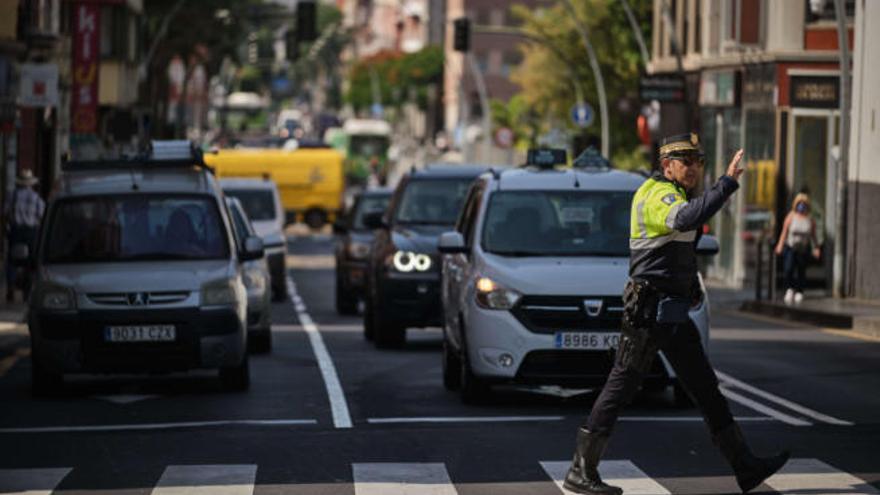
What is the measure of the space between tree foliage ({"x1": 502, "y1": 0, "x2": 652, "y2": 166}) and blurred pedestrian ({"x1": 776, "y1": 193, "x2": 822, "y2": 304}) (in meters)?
39.2

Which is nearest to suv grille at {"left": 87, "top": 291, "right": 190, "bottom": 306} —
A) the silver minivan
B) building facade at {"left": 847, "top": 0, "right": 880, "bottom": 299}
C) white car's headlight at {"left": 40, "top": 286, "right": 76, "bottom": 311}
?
the silver minivan

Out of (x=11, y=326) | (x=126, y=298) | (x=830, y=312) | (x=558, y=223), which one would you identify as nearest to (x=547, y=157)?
(x=558, y=223)

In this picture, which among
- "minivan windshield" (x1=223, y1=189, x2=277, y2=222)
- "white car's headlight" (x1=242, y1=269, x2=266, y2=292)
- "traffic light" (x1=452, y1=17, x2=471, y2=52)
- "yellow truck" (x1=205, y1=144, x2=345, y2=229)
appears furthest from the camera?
"yellow truck" (x1=205, y1=144, x2=345, y2=229)

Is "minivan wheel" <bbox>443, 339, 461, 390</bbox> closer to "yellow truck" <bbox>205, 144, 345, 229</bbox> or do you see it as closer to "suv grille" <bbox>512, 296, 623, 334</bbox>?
"suv grille" <bbox>512, 296, 623, 334</bbox>

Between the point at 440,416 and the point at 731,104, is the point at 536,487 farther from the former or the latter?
the point at 731,104

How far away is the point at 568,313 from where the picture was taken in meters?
16.2

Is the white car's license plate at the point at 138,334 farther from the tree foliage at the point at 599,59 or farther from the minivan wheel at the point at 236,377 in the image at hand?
the tree foliage at the point at 599,59

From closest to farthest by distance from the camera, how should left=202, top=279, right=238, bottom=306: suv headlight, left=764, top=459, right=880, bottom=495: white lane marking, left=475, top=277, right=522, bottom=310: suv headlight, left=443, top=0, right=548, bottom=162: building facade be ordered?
left=764, top=459, right=880, bottom=495: white lane marking < left=475, top=277, right=522, bottom=310: suv headlight < left=202, top=279, right=238, bottom=306: suv headlight < left=443, top=0, right=548, bottom=162: building facade

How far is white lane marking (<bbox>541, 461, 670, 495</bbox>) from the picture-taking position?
1199cm

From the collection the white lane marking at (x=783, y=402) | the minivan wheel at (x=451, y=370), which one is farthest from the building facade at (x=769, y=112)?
the minivan wheel at (x=451, y=370)

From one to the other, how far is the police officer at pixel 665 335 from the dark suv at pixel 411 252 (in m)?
11.6

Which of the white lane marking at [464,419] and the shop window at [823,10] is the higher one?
the shop window at [823,10]

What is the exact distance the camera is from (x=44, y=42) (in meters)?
44.3

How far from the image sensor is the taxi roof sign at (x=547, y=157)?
19.0 m
